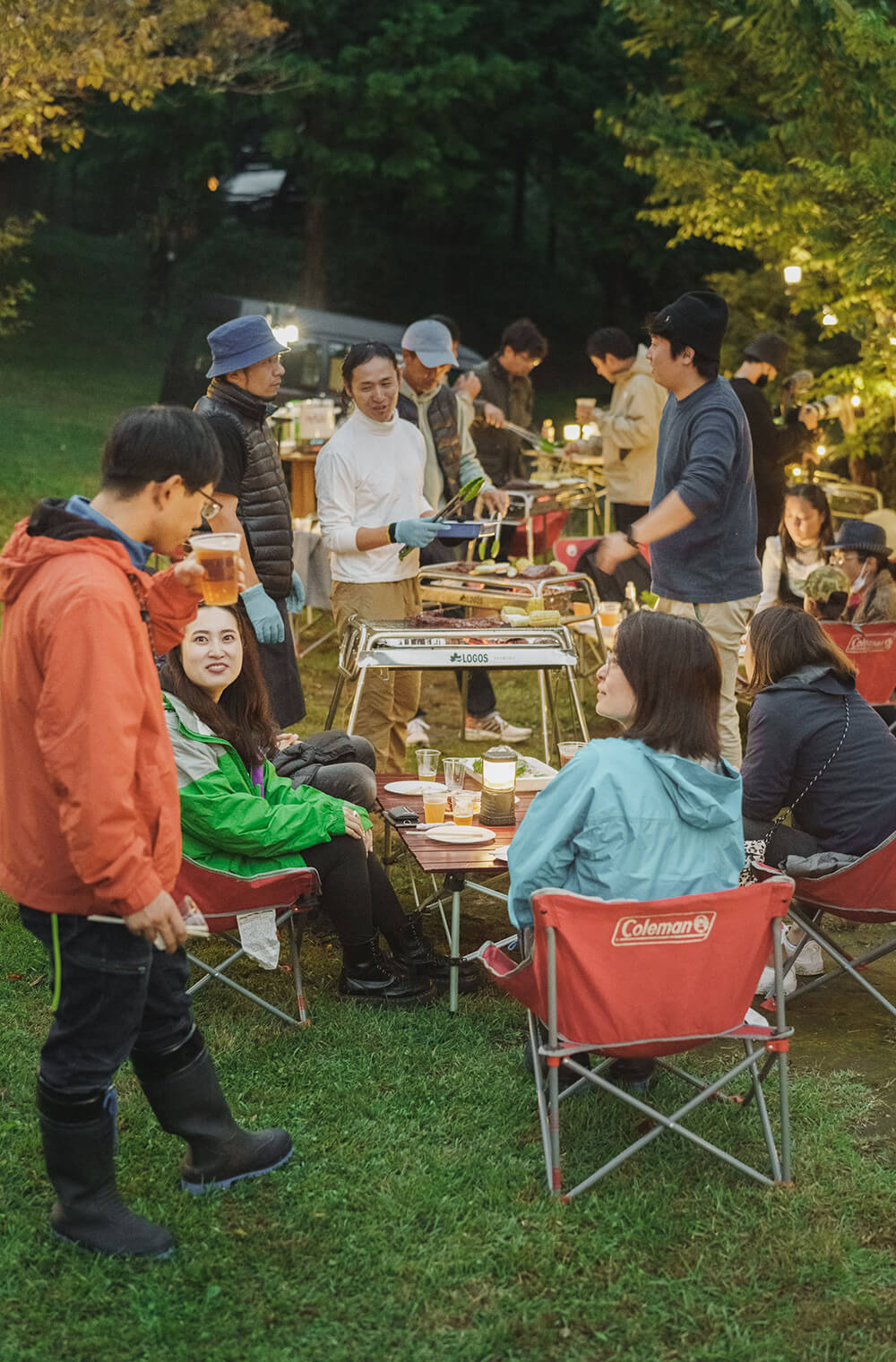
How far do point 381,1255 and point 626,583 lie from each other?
17.1 ft

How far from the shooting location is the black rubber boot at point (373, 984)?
13.7 feet

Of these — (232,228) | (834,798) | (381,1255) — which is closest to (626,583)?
(834,798)

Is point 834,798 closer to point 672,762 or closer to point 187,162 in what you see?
point 672,762

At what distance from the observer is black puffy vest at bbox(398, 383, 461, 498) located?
6522 millimetres

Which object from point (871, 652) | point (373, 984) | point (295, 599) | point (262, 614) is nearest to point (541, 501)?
point (871, 652)

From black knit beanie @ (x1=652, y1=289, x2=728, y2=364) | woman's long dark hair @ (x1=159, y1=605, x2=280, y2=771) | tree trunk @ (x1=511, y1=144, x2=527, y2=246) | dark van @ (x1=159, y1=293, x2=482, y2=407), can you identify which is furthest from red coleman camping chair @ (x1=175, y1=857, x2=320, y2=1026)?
tree trunk @ (x1=511, y1=144, x2=527, y2=246)

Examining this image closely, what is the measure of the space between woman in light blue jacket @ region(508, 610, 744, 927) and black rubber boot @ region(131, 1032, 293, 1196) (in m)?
0.78

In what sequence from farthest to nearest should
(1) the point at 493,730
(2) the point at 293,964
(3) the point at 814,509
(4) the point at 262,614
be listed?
1. (1) the point at 493,730
2. (3) the point at 814,509
3. (4) the point at 262,614
4. (2) the point at 293,964

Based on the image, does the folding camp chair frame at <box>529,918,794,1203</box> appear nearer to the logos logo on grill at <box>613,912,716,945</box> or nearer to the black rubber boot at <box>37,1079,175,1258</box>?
the logos logo on grill at <box>613,912,716,945</box>

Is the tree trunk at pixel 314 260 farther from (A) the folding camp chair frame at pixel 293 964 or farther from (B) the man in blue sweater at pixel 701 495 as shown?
(A) the folding camp chair frame at pixel 293 964

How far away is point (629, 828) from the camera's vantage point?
10.5ft

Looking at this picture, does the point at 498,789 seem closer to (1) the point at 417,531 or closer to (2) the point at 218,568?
(1) the point at 417,531

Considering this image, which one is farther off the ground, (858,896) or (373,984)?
(858,896)

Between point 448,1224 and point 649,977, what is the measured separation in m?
0.70
